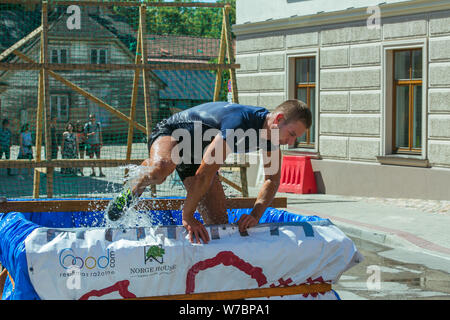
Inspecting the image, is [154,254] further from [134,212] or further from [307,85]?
[307,85]

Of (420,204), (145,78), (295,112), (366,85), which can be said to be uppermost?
(366,85)

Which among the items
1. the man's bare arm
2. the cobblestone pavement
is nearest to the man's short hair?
the man's bare arm

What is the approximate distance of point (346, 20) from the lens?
51.7 ft

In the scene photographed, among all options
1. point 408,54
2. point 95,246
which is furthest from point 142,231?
point 408,54

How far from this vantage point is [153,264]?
4492 millimetres

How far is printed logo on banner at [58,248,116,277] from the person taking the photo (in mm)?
4348

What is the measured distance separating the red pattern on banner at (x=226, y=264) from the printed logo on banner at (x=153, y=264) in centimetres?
14

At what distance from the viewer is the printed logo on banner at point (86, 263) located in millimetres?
4348

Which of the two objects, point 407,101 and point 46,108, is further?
point 407,101

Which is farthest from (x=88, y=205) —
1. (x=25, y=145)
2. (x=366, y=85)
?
(x=25, y=145)

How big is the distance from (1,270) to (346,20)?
11.7 metres

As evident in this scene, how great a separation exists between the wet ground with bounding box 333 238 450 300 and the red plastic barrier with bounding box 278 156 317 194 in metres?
6.47

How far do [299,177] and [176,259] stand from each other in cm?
1205

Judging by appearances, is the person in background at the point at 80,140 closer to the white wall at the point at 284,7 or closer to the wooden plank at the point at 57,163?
the wooden plank at the point at 57,163
